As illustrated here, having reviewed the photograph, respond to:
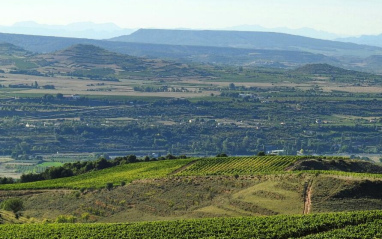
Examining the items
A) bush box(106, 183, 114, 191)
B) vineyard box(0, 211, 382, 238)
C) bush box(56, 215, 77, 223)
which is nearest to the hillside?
bush box(106, 183, 114, 191)

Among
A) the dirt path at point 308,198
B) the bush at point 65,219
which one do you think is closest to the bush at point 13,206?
the bush at point 65,219

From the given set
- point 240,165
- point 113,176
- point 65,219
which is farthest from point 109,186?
point 240,165

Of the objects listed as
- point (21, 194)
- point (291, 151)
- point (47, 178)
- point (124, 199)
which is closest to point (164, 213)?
point (124, 199)

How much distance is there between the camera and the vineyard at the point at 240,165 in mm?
77625

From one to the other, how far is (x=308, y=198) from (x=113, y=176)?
31590 mm

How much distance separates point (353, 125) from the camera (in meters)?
186

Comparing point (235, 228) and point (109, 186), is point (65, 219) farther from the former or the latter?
point (235, 228)

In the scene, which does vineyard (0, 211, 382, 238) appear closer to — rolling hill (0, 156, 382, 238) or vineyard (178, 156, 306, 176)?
Result: rolling hill (0, 156, 382, 238)

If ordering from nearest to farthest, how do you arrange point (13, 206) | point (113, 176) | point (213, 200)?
point (213, 200), point (13, 206), point (113, 176)

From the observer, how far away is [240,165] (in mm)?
82062

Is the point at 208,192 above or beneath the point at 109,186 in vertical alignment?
above

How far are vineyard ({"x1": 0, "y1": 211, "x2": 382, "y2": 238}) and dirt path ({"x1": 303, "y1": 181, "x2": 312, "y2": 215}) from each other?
7273 mm

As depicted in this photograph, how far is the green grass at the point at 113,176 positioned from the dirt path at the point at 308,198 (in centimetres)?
2022

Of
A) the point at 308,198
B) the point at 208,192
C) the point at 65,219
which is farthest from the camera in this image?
the point at 208,192
